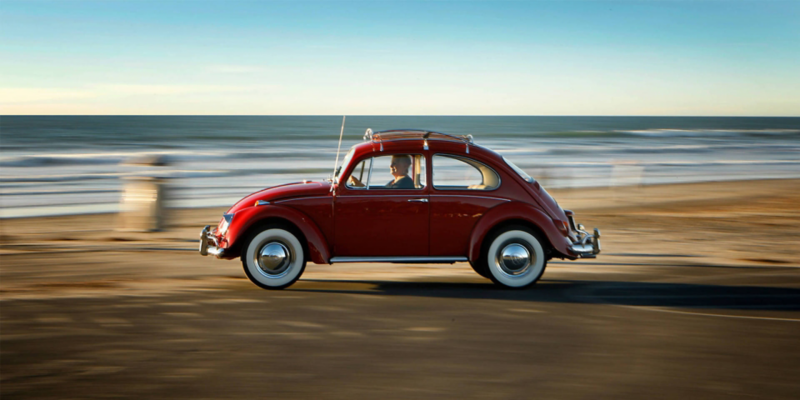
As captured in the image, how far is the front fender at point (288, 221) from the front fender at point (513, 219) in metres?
1.61

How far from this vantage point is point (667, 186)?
2227cm

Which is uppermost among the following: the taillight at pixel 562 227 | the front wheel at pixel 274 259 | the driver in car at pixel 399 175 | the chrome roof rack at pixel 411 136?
the chrome roof rack at pixel 411 136

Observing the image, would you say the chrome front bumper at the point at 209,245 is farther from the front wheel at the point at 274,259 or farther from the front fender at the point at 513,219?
the front fender at the point at 513,219

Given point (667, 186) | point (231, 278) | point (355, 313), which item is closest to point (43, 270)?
point (231, 278)

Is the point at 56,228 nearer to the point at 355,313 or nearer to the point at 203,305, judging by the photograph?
the point at 203,305

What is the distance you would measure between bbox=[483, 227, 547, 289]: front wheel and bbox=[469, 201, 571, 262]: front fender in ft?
0.44

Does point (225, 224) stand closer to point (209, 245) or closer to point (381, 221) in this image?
point (209, 245)

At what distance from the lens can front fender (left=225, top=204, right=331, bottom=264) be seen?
734 centimetres

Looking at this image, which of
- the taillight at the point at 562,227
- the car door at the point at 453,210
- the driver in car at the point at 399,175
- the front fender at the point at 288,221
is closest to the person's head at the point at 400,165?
the driver in car at the point at 399,175

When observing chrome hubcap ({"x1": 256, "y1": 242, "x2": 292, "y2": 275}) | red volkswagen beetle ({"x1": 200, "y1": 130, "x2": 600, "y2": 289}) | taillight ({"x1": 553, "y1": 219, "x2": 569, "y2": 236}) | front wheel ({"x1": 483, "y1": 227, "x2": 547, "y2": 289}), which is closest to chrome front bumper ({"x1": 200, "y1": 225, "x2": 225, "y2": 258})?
red volkswagen beetle ({"x1": 200, "y1": 130, "x2": 600, "y2": 289})

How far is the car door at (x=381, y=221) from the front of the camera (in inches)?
292

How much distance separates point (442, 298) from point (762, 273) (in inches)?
171

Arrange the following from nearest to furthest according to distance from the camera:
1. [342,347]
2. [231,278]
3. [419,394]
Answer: [419,394] < [342,347] < [231,278]

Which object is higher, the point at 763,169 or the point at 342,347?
the point at 763,169
